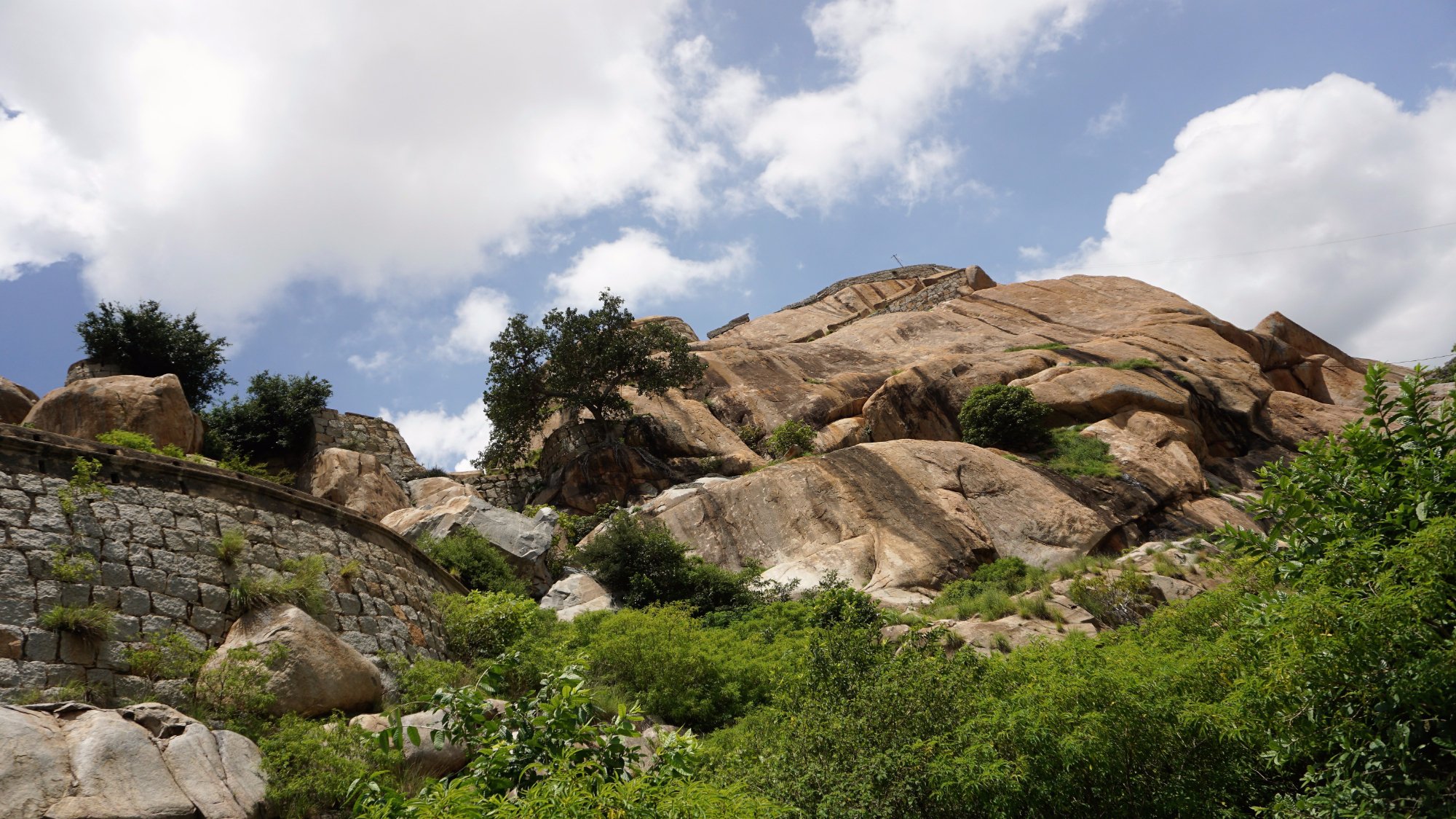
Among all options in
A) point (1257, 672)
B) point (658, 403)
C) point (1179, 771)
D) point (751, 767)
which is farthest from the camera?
point (658, 403)

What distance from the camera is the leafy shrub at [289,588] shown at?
10.4 m

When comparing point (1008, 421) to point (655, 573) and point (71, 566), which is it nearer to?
point (655, 573)

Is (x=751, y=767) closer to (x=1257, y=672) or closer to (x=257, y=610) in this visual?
(x=1257, y=672)

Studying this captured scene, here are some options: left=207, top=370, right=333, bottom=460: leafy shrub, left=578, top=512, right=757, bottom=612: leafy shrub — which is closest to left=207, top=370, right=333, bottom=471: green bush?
left=207, top=370, right=333, bottom=460: leafy shrub

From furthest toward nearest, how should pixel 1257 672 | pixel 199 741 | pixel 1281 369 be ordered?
pixel 1281 369, pixel 199 741, pixel 1257 672

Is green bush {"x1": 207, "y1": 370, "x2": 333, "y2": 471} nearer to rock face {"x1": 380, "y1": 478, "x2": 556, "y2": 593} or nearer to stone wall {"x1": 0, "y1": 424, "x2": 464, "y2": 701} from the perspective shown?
rock face {"x1": 380, "y1": 478, "x2": 556, "y2": 593}

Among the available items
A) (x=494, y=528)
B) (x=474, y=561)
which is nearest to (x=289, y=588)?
(x=474, y=561)

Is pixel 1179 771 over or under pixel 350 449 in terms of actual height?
under

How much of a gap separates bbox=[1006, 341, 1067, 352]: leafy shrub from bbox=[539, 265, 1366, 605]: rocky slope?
34cm

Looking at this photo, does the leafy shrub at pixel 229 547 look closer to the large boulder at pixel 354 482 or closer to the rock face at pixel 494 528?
the rock face at pixel 494 528

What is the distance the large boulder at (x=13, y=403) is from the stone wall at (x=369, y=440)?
23.7 ft

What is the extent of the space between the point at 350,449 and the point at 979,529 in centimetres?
1980

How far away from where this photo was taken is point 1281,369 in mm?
36875

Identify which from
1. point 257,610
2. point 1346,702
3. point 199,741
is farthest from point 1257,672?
point 257,610
